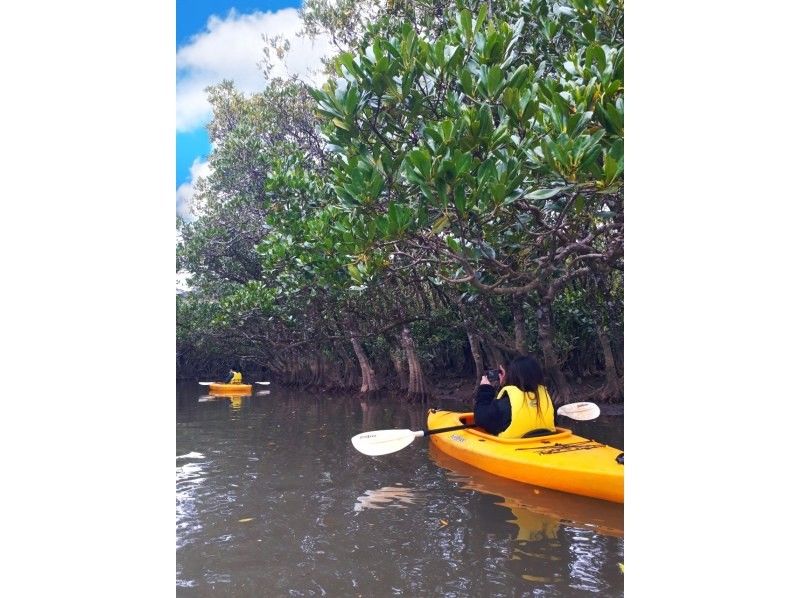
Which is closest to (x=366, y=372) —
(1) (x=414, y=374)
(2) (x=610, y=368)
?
(1) (x=414, y=374)

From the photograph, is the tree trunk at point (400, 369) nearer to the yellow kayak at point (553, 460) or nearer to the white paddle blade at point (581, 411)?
the yellow kayak at point (553, 460)

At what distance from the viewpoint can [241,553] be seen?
A: 2.62m

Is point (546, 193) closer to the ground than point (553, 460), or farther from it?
farther from it

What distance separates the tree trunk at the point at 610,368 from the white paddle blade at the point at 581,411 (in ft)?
2.22

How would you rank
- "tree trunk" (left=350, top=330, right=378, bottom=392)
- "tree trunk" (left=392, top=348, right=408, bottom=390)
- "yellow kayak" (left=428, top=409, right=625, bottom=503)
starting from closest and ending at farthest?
"yellow kayak" (left=428, top=409, right=625, bottom=503) → "tree trunk" (left=392, top=348, right=408, bottom=390) → "tree trunk" (left=350, top=330, right=378, bottom=392)

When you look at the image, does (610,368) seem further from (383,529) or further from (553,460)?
(383,529)

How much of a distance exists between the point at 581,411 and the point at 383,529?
1.27 metres

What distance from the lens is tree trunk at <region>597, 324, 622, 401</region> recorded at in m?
4.15

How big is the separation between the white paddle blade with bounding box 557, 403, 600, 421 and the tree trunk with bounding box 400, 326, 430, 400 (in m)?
4.01

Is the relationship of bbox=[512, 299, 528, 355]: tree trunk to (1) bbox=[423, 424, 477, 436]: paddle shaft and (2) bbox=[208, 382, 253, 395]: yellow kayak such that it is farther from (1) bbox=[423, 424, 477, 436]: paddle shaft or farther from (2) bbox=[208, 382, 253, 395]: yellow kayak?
(2) bbox=[208, 382, 253, 395]: yellow kayak

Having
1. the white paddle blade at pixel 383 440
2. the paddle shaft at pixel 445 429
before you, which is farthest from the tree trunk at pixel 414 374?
the white paddle blade at pixel 383 440

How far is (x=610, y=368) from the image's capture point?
448 centimetres

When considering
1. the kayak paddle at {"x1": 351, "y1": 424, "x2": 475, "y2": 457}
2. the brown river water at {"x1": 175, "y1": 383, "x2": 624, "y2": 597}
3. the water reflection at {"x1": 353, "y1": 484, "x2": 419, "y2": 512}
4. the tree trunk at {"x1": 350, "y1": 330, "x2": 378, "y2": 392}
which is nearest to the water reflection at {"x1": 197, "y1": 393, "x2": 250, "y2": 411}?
the tree trunk at {"x1": 350, "y1": 330, "x2": 378, "y2": 392}
